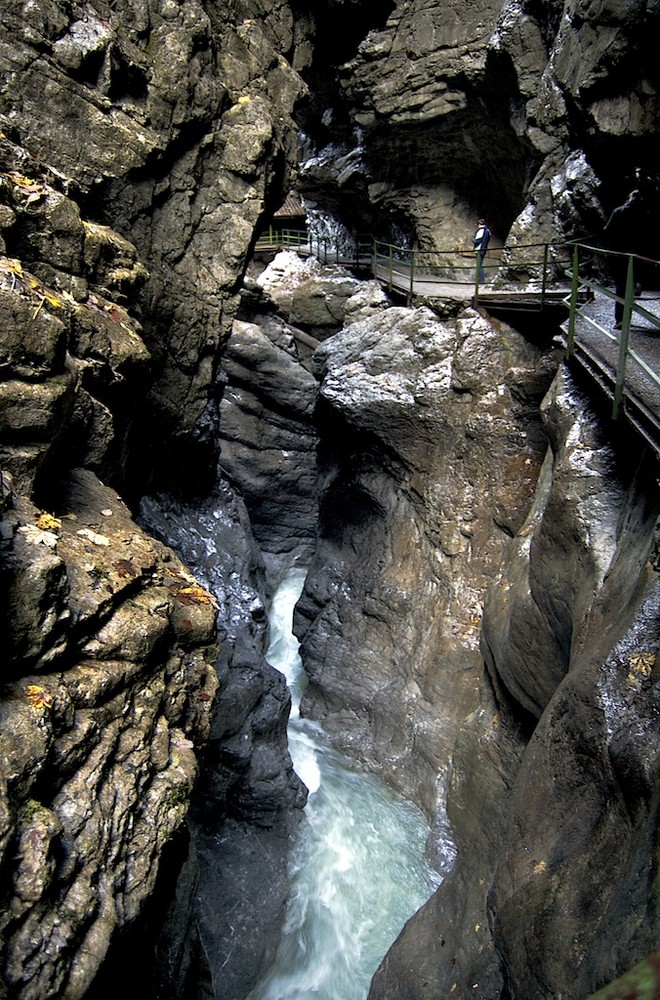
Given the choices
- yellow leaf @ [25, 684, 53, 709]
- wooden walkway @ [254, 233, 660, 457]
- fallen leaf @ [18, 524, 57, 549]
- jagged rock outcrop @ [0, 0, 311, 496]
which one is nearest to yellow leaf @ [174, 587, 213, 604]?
fallen leaf @ [18, 524, 57, 549]

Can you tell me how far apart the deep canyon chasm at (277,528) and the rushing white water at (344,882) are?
35 centimetres

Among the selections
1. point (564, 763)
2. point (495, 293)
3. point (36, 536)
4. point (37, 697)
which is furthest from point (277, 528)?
point (37, 697)

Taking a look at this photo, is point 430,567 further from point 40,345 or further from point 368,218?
point 368,218

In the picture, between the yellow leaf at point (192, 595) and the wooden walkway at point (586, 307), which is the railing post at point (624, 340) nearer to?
the wooden walkway at point (586, 307)

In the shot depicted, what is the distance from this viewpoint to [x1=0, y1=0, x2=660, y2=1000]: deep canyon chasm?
335cm

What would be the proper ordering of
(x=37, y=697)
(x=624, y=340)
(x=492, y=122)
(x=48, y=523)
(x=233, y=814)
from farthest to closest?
(x=492, y=122) < (x=233, y=814) < (x=624, y=340) < (x=48, y=523) < (x=37, y=697)

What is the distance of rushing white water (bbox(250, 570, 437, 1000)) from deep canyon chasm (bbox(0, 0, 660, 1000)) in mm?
352

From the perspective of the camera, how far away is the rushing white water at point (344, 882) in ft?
23.8

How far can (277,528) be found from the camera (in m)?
16.2

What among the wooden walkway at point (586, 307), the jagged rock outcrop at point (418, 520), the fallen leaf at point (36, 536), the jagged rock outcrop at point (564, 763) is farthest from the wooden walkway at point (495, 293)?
the fallen leaf at point (36, 536)

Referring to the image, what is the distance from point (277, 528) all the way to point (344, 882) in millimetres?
9146

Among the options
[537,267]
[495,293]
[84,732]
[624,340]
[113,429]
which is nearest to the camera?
[84,732]

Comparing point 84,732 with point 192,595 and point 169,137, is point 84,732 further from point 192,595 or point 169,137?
point 169,137

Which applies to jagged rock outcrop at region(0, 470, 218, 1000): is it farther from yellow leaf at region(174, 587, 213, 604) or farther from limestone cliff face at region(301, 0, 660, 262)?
limestone cliff face at region(301, 0, 660, 262)
